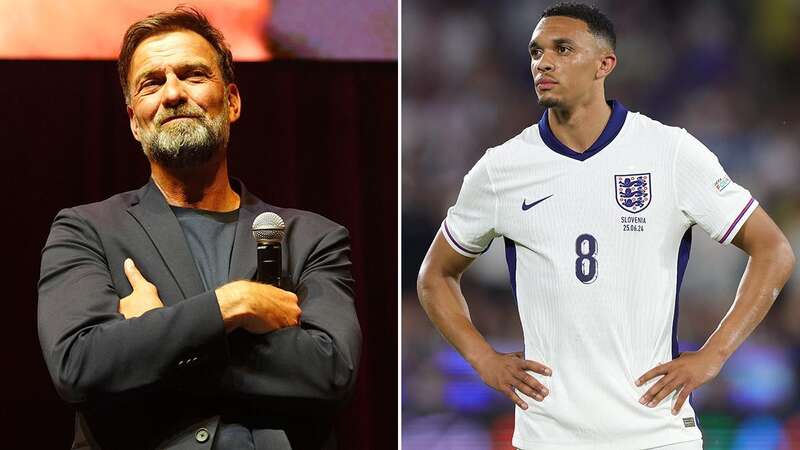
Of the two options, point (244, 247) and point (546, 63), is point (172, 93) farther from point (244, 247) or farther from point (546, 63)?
point (546, 63)

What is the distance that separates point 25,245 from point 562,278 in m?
2.10

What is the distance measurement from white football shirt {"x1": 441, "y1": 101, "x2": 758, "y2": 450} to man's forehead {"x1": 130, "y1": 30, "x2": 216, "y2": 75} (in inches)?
42.0

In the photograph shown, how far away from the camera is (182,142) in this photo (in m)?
2.70

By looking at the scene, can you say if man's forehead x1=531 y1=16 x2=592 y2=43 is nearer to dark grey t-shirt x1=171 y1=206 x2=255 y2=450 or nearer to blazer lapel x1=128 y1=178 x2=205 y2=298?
dark grey t-shirt x1=171 y1=206 x2=255 y2=450

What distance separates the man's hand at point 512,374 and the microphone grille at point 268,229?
3.40ft

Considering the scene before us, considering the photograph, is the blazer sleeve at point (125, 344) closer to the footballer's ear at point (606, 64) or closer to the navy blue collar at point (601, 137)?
the navy blue collar at point (601, 137)

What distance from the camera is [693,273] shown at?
3.40 meters

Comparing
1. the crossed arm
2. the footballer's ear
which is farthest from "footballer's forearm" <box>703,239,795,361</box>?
the footballer's ear

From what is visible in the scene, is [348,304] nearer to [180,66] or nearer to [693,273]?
[180,66]

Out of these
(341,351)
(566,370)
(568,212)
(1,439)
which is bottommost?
(1,439)

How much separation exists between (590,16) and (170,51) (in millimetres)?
1379

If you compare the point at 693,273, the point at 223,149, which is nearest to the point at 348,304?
the point at 223,149


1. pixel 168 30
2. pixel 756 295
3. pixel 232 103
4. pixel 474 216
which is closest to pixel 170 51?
pixel 168 30

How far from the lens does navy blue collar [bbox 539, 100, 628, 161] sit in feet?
10.1
